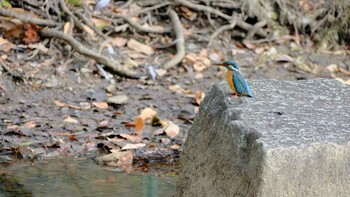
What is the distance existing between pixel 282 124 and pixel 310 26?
557 cm

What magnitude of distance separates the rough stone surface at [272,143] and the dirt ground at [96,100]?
4.57 feet

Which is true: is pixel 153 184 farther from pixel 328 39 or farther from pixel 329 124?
pixel 328 39

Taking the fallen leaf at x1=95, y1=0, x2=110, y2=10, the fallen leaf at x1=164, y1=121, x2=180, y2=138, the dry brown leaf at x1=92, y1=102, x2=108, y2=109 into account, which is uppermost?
the fallen leaf at x1=95, y1=0, x2=110, y2=10

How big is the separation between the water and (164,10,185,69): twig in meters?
2.51

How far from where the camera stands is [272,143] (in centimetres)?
329

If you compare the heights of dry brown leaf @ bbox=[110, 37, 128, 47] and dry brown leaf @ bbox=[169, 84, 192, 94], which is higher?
dry brown leaf @ bbox=[110, 37, 128, 47]

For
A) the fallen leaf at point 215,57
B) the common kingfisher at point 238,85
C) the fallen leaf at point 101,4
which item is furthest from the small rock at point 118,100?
the common kingfisher at point 238,85

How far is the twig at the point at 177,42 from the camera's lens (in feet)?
25.3

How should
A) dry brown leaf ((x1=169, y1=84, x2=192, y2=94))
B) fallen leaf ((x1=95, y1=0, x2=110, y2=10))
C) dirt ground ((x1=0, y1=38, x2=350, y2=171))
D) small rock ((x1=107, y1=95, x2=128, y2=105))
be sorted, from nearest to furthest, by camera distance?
1. dirt ground ((x1=0, y1=38, x2=350, y2=171))
2. small rock ((x1=107, y1=95, x2=128, y2=105))
3. dry brown leaf ((x1=169, y1=84, x2=192, y2=94))
4. fallen leaf ((x1=95, y1=0, x2=110, y2=10))

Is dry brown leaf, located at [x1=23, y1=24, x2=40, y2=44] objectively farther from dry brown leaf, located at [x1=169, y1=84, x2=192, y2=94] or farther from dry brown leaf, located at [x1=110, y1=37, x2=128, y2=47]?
dry brown leaf, located at [x1=169, y1=84, x2=192, y2=94]

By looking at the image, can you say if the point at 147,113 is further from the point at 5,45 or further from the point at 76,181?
the point at 5,45

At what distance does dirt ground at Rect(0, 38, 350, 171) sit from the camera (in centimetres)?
564

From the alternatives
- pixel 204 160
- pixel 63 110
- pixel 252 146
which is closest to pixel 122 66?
pixel 63 110

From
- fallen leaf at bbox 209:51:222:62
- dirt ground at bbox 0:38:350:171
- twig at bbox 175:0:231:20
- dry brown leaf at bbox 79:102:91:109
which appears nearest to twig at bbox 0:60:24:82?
dirt ground at bbox 0:38:350:171
